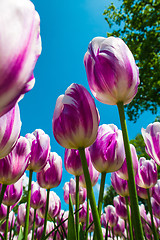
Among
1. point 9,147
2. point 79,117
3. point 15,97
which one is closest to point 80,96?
point 79,117

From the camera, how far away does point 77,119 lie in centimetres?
73

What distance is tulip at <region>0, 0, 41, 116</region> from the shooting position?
277 millimetres

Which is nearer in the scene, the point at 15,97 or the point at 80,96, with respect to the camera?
the point at 15,97

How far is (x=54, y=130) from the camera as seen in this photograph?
77 centimetres

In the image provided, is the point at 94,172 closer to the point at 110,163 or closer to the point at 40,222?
the point at 110,163

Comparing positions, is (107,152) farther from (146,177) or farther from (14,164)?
(146,177)

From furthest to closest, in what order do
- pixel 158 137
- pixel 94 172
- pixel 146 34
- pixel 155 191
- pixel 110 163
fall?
pixel 146 34 < pixel 155 191 < pixel 94 172 < pixel 158 137 < pixel 110 163

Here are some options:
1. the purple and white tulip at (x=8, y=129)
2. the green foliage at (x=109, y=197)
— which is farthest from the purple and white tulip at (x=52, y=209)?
the green foliage at (x=109, y=197)

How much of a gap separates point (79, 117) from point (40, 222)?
2.39m

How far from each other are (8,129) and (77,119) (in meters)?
0.27

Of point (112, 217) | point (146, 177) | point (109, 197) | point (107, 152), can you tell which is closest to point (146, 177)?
point (146, 177)

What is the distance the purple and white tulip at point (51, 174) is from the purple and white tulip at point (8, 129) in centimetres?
94

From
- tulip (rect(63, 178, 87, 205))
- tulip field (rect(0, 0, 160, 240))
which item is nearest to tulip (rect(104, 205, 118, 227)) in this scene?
tulip (rect(63, 178, 87, 205))

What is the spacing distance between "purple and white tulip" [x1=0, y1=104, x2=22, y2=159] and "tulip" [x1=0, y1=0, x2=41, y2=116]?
0.65 feet
